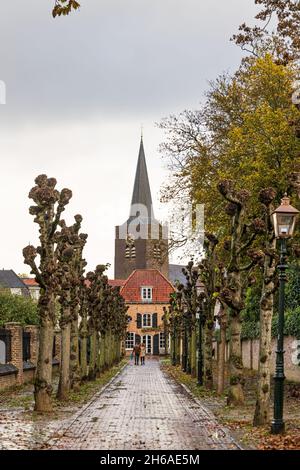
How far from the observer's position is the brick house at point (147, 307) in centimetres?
9794

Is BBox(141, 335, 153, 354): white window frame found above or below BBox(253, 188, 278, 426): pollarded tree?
below

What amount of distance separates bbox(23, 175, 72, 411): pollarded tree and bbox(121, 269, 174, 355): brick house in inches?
2996

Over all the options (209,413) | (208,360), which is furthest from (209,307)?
(209,413)

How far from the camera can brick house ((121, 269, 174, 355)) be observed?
321ft

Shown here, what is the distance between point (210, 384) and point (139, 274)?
248 ft

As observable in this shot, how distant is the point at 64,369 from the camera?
24672 mm

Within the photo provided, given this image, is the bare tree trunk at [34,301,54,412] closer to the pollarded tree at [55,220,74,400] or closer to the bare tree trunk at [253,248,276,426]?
A: the pollarded tree at [55,220,74,400]

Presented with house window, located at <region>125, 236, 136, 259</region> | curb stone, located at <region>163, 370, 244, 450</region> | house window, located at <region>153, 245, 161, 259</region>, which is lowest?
curb stone, located at <region>163, 370, 244, 450</region>

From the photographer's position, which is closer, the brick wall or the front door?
the brick wall

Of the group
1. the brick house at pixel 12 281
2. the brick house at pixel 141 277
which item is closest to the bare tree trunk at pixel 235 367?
the brick house at pixel 141 277

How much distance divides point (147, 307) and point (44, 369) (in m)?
81.1

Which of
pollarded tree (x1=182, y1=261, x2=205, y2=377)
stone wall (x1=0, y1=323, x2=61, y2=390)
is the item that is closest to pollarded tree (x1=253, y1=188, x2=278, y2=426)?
stone wall (x1=0, y1=323, x2=61, y2=390)

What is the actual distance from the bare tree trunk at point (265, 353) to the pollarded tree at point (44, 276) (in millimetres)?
5302

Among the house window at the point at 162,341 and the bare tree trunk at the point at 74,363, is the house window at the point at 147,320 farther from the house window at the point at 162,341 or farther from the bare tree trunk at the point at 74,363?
the bare tree trunk at the point at 74,363
